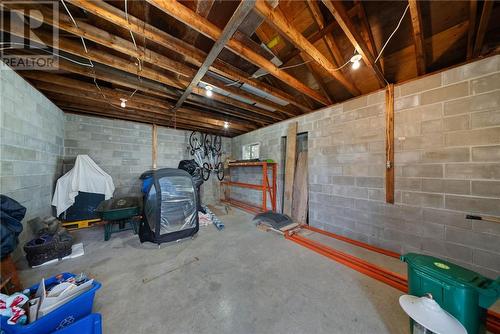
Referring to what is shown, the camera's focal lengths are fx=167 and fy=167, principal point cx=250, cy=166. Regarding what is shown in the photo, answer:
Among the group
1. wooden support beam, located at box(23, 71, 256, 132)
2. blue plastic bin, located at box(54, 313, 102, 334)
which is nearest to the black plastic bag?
blue plastic bin, located at box(54, 313, 102, 334)

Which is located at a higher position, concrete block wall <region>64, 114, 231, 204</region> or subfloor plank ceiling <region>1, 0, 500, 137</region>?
subfloor plank ceiling <region>1, 0, 500, 137</region>

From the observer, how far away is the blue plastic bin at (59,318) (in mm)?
1066

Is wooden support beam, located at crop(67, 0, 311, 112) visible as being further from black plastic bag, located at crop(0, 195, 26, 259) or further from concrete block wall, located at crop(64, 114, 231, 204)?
concrete block wall, located at crop(64, 114, 231, 204)

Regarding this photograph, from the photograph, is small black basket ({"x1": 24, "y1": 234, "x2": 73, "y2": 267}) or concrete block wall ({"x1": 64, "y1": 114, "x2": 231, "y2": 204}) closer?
small black basket ({"x1": 24, "y1": 234, "x2": 73, "y2": 267})

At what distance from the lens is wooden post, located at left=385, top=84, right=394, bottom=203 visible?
2.43 meters

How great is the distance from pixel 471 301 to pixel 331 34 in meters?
2.88

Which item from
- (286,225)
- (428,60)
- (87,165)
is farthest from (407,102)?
(87,165)

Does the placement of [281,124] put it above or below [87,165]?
above

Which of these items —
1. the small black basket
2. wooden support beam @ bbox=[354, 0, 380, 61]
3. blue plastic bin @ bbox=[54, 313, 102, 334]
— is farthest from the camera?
the small black basket

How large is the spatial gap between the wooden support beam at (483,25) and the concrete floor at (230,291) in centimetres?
274

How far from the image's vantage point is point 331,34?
223 centimetres

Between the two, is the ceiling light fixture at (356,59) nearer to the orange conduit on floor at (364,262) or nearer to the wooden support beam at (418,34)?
the wooden support beam at (418,34)

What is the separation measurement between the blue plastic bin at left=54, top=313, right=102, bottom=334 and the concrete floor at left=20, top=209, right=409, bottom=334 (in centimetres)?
17

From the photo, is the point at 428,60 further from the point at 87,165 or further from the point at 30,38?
the point at 87,165
